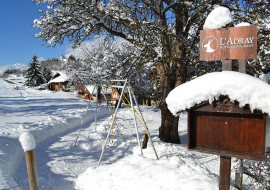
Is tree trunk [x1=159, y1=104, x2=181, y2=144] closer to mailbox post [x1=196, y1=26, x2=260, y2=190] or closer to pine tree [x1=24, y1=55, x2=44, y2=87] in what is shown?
mailbox post [x1=196, y1=26, x2=260, y2=190]

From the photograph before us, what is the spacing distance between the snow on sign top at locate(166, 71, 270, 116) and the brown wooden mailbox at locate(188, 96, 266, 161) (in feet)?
0.45

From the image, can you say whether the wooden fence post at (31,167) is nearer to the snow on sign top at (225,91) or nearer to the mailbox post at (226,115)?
the snow on sign top at (225,91)

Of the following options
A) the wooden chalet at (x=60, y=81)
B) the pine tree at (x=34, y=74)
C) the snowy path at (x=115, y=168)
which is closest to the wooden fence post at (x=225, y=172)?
the snowy path at (x=115, y=168)

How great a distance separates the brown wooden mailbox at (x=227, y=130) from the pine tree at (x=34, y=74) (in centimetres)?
4244

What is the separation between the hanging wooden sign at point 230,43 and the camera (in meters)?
2.56

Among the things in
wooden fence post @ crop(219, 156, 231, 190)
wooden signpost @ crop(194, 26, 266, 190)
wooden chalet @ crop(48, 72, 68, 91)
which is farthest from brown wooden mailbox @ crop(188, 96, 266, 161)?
wooden chalet @ crop(48, 72, 68, 91)

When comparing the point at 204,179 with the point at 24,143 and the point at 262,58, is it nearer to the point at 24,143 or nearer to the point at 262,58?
the point at 24,143

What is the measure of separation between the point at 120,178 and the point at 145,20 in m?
4.95

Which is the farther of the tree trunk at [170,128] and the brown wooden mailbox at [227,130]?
the tree trunk at [170,128]

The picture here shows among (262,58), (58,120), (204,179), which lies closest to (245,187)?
(204,179)

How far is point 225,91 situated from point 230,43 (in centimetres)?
78

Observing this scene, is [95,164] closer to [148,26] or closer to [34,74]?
[148,26]

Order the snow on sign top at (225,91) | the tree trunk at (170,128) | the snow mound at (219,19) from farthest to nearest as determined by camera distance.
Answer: the tree trunk at (170,128), the snow mound at (219,19), the snow on sign top at (225,91)

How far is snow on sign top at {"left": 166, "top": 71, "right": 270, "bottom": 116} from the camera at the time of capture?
7.24ft
